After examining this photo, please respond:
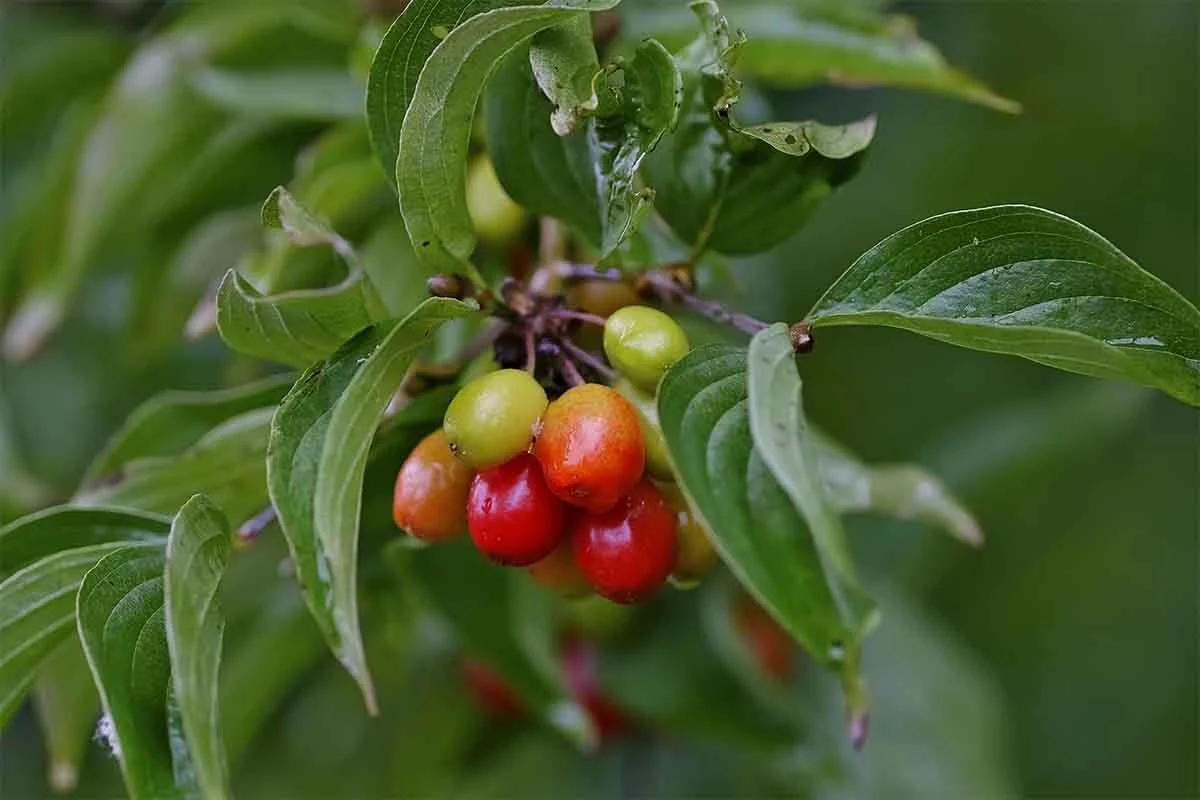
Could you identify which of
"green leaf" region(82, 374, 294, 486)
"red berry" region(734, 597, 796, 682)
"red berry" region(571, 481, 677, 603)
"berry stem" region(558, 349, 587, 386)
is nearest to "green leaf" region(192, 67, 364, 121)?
"green leaf" region(82, 374, 294, 486)

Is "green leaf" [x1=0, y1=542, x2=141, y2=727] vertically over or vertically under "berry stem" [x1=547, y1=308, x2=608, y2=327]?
under

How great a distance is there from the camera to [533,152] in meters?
1.00

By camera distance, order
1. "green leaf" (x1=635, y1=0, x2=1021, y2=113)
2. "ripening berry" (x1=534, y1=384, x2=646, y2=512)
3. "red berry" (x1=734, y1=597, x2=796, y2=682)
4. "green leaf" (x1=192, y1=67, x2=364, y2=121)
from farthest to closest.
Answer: "red berry" (x1=734, y1=597, x2=796, y2=682)
"green leaf" (x1=192, y1=67, x2=364, y2=121)
"green leaf" (x1=635, y1=0, x2=1021, y2=113)
"ripening berry" (x1=534, y1=384, x2=646, y2=512)

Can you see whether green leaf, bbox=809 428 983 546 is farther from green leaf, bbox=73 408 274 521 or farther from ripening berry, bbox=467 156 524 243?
green leaf, bbox=73 408 274 521

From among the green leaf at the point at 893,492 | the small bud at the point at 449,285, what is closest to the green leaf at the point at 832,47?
the green leaf at the point at 893,492

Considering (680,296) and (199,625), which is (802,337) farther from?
(199,625)

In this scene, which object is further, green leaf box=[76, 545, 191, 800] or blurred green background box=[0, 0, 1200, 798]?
blurred green background box=[0, 0, 1200, 798]

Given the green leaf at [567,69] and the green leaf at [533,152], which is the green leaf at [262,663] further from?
the green leaf at [567,69]

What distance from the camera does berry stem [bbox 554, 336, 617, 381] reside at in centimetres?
88

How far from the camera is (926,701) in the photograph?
71.7 inches

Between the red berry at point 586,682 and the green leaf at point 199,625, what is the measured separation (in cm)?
100

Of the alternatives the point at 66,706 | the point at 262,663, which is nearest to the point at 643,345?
the point at 66,706

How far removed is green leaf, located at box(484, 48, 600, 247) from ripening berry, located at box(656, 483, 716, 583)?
257mm

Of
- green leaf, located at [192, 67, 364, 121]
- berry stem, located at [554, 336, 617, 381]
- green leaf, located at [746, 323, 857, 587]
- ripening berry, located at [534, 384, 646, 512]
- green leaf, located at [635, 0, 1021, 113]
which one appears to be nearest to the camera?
green leaf, located at [746, 323, 857, 587]
